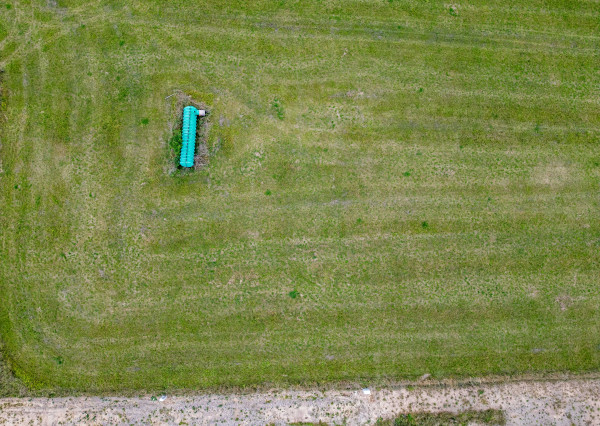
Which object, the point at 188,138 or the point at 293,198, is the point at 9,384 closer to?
Result: the point at 188,138

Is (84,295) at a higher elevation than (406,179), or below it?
below

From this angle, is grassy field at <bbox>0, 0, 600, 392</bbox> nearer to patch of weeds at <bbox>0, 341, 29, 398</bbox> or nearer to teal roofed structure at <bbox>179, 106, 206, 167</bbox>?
patch of weeds at <bbox>0, 341, 29, 398</bbox>

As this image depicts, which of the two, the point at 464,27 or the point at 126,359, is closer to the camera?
the point at 126,359

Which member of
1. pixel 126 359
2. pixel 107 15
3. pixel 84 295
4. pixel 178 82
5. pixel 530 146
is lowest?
pixel 126 359

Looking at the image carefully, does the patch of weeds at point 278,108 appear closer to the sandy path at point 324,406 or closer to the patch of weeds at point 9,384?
the sandy path at point 324,406

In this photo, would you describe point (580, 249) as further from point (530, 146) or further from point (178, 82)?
point (178, 82)

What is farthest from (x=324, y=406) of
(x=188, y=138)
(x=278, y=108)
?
(x=278, y=108)

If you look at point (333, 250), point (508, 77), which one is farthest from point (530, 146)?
point (333, 250)
